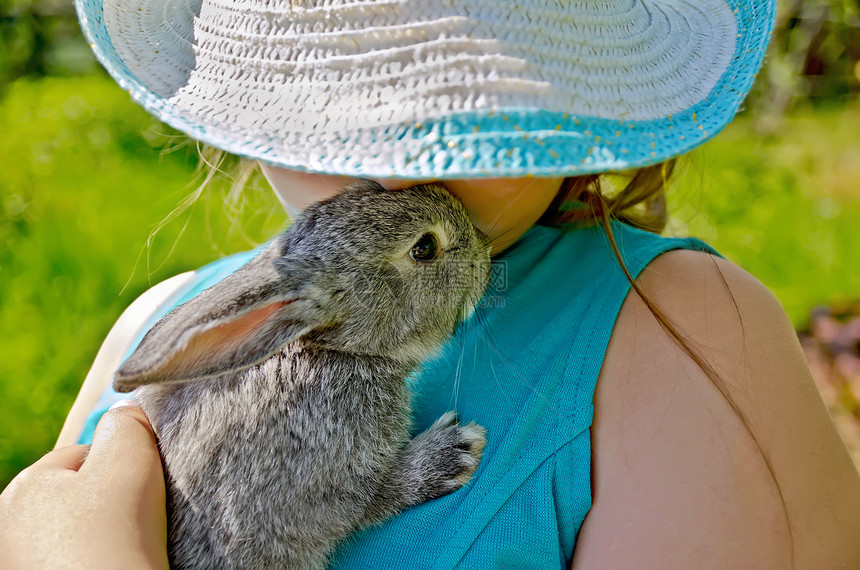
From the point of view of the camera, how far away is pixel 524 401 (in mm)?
1732

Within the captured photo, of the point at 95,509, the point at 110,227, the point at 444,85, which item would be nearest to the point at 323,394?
the point at 95,509

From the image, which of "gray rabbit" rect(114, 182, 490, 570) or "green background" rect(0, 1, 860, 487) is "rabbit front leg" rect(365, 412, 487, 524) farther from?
"green background" rect(0, 1, 860, 487)

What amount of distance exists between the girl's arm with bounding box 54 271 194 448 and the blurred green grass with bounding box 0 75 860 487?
Answer: 0.64ft

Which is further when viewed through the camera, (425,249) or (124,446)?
(425,249)

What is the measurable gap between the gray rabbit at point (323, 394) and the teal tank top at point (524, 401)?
61 millimetres

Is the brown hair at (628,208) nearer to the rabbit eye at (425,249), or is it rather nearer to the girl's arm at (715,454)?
the girl's arm at (715,454)

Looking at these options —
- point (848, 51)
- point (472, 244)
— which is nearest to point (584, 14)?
point (472, 244)

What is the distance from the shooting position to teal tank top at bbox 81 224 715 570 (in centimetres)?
158

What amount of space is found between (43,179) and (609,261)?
10.2ft

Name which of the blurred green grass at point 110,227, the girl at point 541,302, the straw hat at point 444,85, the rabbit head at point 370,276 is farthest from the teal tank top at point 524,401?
the blurred green grass at point 110,227

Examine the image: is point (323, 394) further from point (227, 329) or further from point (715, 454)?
point (715, 454)

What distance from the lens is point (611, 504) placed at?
1.56 meters

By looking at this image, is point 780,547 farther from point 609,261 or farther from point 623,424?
point 609,261

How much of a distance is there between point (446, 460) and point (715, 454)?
1.90 ft
